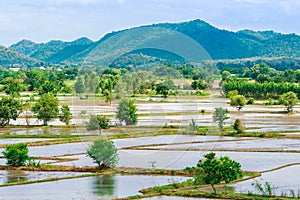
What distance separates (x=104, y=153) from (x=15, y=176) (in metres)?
2.50

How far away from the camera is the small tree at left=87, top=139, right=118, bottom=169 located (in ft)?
57.5

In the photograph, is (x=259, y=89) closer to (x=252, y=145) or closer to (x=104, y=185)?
(x=252, y=145)

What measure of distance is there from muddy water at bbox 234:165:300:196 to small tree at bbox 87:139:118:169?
3958mm

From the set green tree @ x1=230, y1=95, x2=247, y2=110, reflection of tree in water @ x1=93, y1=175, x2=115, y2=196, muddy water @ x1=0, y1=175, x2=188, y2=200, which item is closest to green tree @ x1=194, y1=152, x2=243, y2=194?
muddy water @ x1=0, y1=175, x2=188, y2=200

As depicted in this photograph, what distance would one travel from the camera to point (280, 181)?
15594 millimetres

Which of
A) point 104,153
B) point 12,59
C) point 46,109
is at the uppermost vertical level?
point 12,59

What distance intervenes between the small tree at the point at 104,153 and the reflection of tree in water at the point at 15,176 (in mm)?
1952

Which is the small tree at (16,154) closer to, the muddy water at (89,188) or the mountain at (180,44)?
the muddy water at (89,188)

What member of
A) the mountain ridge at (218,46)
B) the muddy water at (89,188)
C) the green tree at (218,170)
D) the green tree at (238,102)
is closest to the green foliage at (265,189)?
the green tree at (218,170)

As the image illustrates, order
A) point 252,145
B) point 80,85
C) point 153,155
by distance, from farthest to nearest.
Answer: point 252,145
point 153,155
point 80,85

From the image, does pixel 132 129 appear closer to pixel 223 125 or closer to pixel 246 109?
pixel 223 125

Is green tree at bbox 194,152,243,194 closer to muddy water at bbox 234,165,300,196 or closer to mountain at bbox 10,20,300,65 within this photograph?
muddy water at bbox 234,165,300,196

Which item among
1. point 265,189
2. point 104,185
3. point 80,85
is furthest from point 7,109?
point 265,189

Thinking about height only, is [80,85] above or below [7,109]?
above
